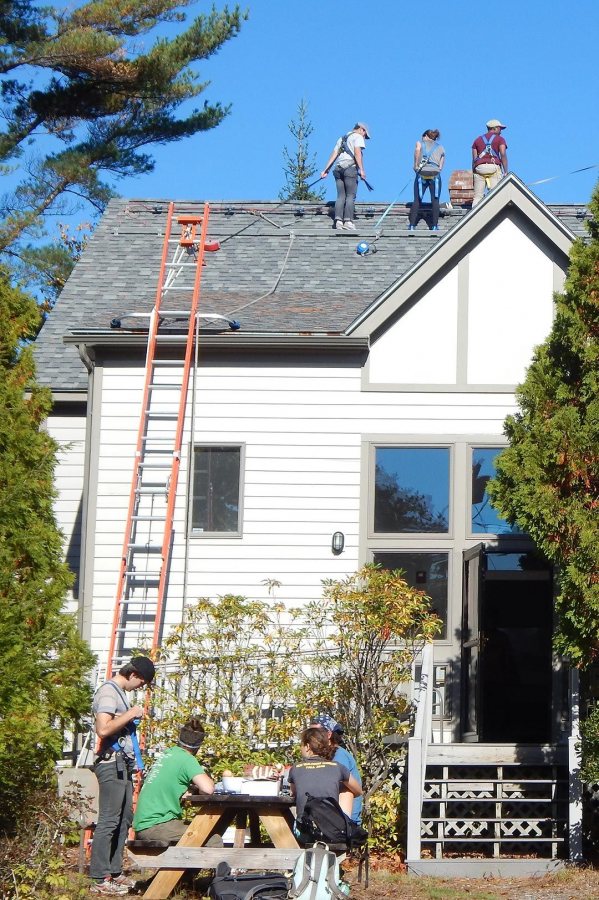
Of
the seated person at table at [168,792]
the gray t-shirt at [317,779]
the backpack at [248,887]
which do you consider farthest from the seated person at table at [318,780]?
the seated person at table at [168,792]

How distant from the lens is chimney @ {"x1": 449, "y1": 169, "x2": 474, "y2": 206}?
19922 mm

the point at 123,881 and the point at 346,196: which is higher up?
the point at 346,196

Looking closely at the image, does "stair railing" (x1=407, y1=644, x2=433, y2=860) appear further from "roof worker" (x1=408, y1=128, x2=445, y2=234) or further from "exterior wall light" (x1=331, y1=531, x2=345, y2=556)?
"roof worker" (x1=408, y1=128, x2=445, y2=234)

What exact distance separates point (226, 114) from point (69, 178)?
11.7 feet

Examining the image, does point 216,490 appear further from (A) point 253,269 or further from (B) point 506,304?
(A) point 253,269

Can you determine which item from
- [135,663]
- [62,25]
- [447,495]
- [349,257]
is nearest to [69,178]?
[62,25]

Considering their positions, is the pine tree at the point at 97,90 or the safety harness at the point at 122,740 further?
the pine tree at the point at 97,90

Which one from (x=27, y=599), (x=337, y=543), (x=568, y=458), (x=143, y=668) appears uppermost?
(x=568, y=458)

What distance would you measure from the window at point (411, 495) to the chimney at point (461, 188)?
24.1 feet

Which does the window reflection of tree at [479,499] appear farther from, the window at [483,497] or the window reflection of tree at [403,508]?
the window reflection of tree at [403,508]

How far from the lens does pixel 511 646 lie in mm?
13789

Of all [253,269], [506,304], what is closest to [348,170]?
[253,269]

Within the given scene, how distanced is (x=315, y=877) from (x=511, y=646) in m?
6.95

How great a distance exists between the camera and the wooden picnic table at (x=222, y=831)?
812 cm
